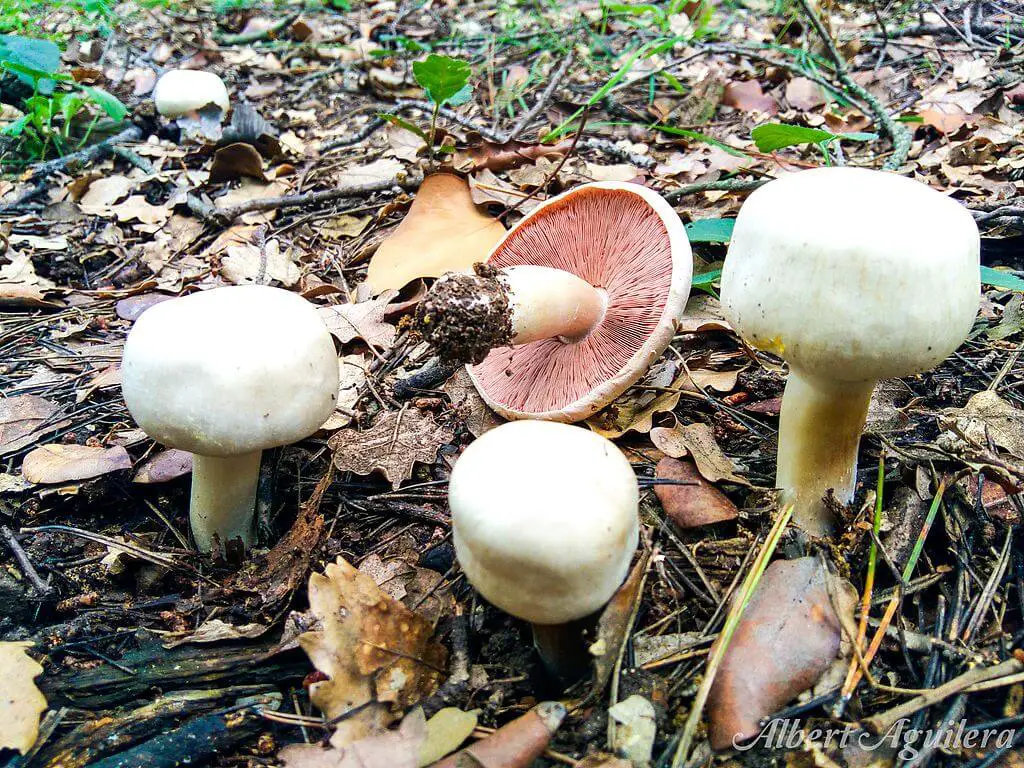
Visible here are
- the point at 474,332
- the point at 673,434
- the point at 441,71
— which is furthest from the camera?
the point at 441,71

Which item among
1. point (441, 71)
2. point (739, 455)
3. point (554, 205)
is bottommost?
point (739, 455)

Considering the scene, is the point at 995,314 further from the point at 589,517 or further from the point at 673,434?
the point at 589,517

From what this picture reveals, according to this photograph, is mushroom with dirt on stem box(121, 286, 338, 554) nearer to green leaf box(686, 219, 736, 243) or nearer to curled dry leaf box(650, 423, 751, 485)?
curled dry leaf box(650, 423, 751, 485)

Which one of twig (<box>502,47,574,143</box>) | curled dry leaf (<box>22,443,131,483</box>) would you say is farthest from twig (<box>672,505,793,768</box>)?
twig (<box>502,47,574,143</box>)

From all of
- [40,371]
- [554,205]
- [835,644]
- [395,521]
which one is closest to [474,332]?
[395,521]

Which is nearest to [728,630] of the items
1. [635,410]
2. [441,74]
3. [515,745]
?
[515,745]

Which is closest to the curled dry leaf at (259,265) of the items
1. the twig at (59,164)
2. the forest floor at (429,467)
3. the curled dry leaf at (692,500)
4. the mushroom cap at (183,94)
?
the forest floor at (429,467)

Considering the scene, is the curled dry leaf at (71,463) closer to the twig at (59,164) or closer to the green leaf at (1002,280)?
the twig at (59,164)

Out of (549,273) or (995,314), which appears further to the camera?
(995,314)
